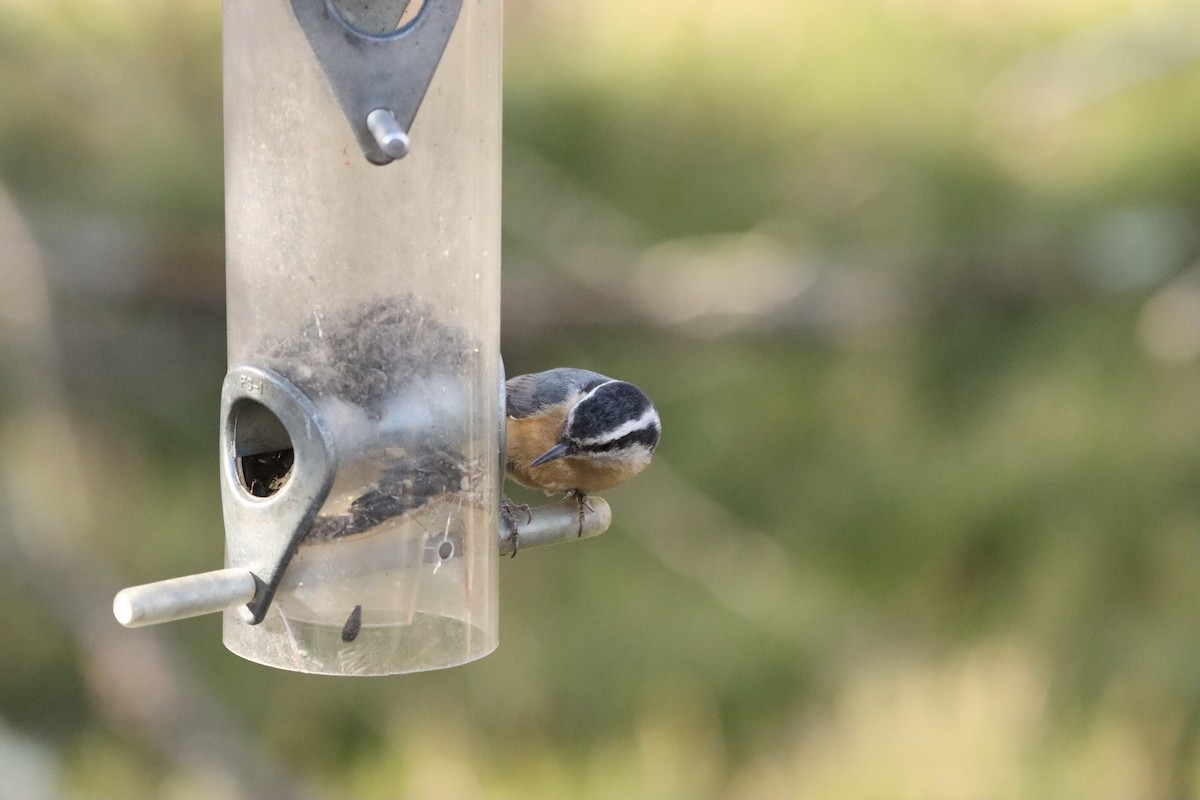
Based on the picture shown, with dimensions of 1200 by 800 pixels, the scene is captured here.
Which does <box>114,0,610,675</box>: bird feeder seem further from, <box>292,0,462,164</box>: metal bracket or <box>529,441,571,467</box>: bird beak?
<box>529,441,571,467</box>: bird beak

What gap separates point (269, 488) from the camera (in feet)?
9.79

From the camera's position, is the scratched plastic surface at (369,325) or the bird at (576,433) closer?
the scratched plastic surface at (369,325)

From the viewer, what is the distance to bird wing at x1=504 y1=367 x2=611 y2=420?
3.91 metres

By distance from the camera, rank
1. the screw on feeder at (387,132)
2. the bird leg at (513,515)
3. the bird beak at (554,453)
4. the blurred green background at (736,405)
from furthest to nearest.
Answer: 1. the blurred green background at (736,405)
2. the bird beak at (554,453)
3. the bird leg at (513,515)
4. the screw on feeder at (387,132)

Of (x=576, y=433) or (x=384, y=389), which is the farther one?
(x=576, y=433)

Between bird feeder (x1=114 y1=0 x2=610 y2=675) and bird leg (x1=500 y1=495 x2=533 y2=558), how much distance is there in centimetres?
15

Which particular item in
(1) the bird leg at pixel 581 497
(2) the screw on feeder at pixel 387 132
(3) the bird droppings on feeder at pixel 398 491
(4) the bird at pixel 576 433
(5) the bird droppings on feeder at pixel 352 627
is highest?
(2) the screw on feeder at pixel 387 132

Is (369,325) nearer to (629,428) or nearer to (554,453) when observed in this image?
(554,453)

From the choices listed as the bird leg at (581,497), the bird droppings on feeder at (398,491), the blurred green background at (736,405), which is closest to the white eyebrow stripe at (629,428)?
the bird leg at (581,497)

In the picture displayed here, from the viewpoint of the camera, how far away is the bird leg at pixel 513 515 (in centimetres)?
331

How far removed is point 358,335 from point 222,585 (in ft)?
2.04

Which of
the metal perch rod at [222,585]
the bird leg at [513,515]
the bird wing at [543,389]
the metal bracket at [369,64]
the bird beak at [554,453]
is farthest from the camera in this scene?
the bird wing at [543,389]

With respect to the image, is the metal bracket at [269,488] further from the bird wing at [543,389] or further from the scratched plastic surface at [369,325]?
the bird wing at [543,389]

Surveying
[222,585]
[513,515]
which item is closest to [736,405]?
[513,515]
